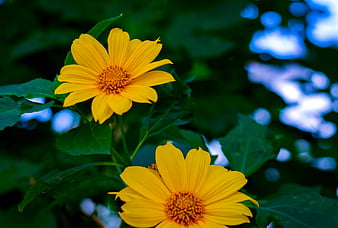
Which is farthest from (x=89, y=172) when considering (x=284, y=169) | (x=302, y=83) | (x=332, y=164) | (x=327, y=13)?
(x=327, y=13)

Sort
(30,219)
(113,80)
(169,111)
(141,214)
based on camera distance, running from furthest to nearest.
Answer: (30,219) → (169,111) → (113,80) → (141,214)

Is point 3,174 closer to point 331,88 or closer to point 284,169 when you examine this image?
point 284,169

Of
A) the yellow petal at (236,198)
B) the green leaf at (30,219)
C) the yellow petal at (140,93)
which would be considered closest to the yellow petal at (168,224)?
the yellow petal at (236,198)

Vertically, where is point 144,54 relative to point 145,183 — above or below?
above

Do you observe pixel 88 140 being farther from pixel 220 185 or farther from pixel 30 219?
pixel 30 219

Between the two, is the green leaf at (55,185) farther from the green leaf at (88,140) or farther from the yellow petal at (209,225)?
the yellow petal at (209,225)

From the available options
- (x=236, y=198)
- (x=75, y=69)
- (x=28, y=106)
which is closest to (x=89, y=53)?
(x=75, y=69)

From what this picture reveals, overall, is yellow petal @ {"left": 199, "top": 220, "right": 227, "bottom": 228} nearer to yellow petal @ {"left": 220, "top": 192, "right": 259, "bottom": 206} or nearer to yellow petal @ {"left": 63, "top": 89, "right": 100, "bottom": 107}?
yellow petal @ {"left": 220, "top": 192, "right": 259, "bottom": 206}

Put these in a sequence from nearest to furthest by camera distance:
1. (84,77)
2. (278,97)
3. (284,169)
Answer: (84,77) → (284,169) → (278,97)
